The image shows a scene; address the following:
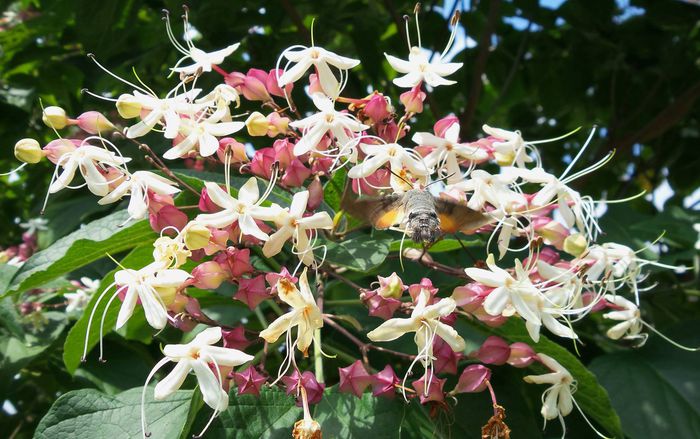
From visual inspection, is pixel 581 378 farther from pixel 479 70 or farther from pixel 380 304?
pixel 479 70

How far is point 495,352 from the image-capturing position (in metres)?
1.12

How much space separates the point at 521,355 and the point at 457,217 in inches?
8.9

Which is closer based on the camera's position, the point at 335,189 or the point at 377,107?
the point at 377,107

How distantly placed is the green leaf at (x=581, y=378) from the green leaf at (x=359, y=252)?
244mm

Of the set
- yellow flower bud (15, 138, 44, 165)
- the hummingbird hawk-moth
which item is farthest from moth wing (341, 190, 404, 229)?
yellow flower bud (15, 138, 44, 165)

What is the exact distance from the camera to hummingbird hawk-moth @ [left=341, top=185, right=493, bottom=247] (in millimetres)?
1059

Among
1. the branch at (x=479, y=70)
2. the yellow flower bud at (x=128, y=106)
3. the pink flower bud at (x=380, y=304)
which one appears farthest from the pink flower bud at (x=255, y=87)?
the branch at (x=479, y=70)

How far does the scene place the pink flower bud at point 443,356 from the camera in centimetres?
104

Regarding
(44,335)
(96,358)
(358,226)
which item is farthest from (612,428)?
(44,335)

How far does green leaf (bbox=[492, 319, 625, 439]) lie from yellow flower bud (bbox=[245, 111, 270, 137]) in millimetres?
480

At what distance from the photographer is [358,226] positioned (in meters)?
1.23

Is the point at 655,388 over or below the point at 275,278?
below

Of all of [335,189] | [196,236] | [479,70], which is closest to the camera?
[196,236]

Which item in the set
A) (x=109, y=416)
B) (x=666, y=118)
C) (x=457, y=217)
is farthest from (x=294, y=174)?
(x=666, y=118)
